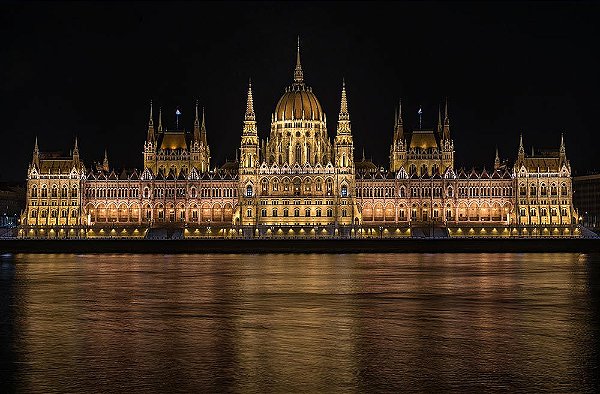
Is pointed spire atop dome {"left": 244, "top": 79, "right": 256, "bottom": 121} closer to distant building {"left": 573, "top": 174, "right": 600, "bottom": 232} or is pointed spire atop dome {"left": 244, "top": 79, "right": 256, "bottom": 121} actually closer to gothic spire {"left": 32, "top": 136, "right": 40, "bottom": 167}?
gothic spire {"left": 32, "top": 136, "right": 40, "bottom": 167}

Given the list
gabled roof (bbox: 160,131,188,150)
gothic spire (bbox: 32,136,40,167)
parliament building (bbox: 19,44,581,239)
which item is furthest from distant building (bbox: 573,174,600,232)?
gothic spire (bbox: 32,136,40,167)

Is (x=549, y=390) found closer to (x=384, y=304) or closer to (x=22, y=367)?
(x=22, y=367)

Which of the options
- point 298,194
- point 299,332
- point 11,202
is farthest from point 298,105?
point 299,332

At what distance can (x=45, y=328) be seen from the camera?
34.8 meters

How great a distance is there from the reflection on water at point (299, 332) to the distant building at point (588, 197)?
130866mm

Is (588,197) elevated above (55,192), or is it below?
above

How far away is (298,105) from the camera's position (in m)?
151

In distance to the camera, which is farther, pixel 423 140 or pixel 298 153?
pixel 423 140

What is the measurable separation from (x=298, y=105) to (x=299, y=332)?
119 m

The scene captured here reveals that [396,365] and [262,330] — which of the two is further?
[262,330]

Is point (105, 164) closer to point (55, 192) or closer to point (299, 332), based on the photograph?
point (55, 192)

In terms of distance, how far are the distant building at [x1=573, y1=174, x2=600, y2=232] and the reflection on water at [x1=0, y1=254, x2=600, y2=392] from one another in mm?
130866

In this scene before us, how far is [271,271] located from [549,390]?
42605 millimetres

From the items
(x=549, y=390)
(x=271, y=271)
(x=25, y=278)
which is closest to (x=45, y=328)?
(x=549, y=390)
